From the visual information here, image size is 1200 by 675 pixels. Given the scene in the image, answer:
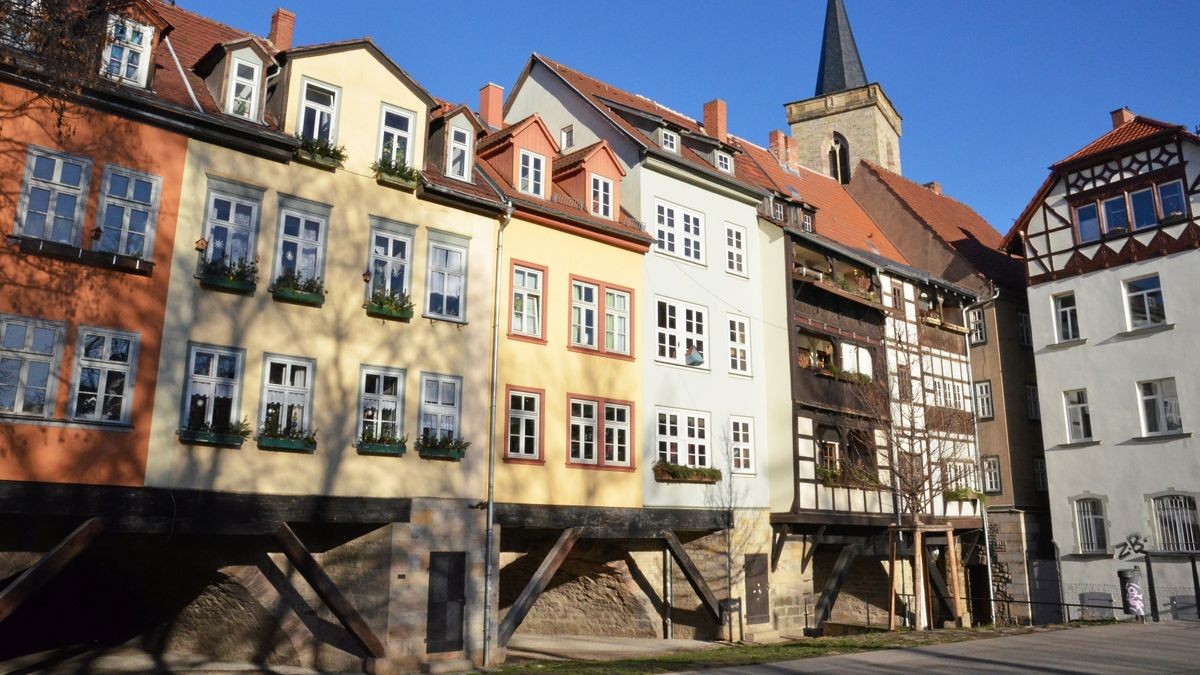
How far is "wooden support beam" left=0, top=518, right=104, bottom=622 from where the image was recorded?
12852 millimetres

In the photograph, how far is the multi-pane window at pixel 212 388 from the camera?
597 inches

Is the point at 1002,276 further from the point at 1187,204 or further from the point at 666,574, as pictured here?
the point at 666,574

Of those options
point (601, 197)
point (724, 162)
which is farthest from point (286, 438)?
point (724, 162)

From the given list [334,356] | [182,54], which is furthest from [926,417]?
[182,54]

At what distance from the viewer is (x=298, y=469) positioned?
630 inches

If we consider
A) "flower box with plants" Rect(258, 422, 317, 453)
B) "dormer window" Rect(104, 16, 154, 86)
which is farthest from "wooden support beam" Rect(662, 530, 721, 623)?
"dormer window" Rect(104, 16, 154, 86)

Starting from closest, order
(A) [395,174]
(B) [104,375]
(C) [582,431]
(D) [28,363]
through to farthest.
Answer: (D) [28,363] → (B) [104,375] → (A) [395,174] → (C) [582,431]

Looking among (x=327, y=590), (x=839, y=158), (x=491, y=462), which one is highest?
(x=839, y=158)

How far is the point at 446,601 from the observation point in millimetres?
17516

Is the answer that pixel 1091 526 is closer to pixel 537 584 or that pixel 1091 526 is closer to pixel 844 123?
pixel 537 584

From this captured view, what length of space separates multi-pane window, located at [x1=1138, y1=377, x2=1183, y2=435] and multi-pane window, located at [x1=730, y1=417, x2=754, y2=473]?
39.1 feet

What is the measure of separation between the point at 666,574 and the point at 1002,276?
18.3 metres

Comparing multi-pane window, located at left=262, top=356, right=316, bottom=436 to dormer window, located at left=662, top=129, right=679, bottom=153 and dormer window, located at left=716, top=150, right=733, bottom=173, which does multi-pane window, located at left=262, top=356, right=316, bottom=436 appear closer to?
dormer window, located at left=662, top=129, right=679, bottom=153

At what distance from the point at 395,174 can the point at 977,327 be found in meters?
22.0
